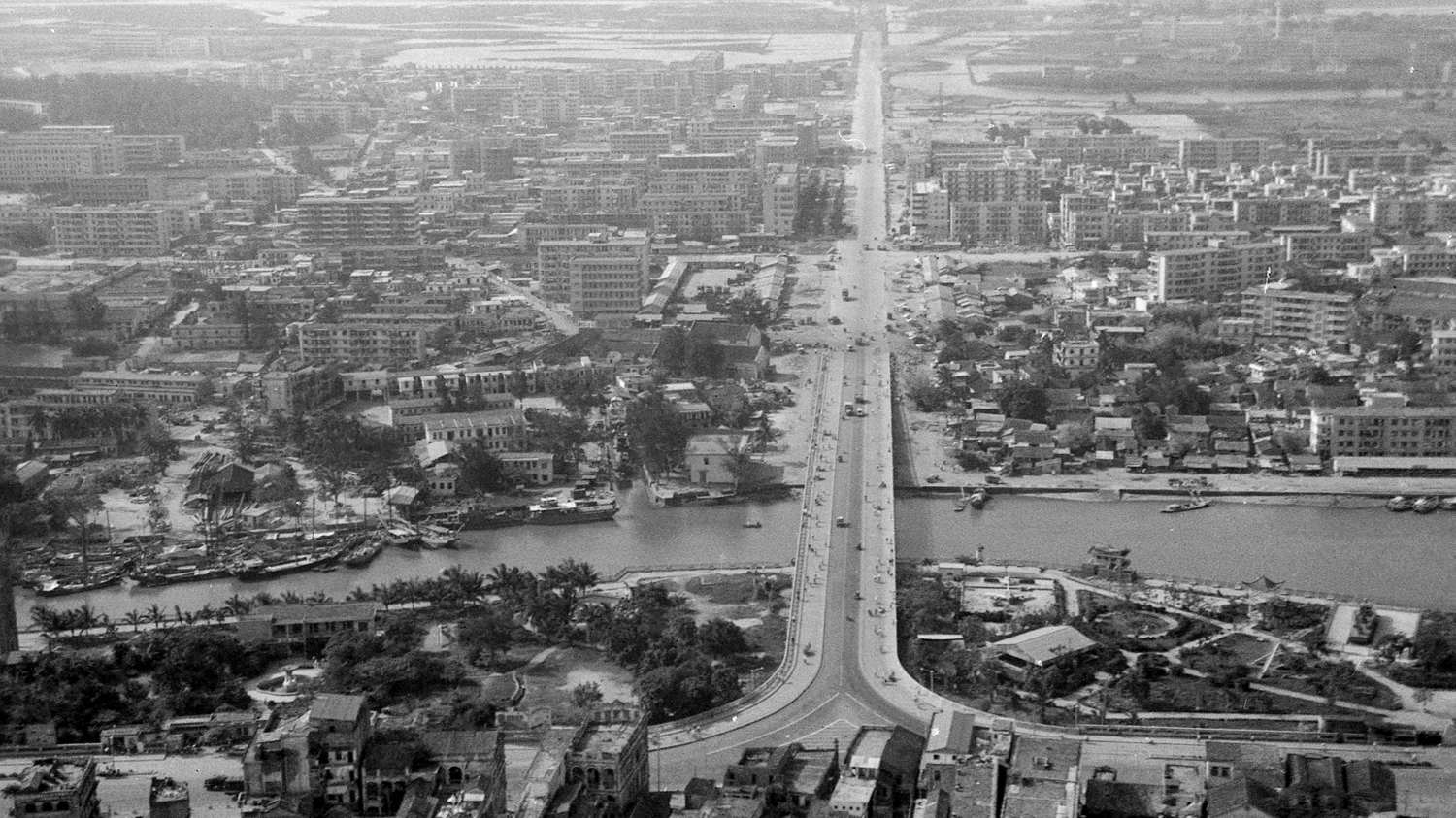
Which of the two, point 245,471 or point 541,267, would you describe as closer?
point 245,471

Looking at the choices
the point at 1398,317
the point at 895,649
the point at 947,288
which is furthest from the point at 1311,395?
the point at 895,649

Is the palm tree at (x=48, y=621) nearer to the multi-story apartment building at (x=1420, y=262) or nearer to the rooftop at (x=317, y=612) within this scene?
the rooftop at (x=317, y=612)

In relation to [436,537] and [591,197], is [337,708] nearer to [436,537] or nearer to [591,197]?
[436,537]

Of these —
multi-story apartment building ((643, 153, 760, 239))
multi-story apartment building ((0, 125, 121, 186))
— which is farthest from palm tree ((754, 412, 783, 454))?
multi-story apartment building ((0, 125, 121, 186))

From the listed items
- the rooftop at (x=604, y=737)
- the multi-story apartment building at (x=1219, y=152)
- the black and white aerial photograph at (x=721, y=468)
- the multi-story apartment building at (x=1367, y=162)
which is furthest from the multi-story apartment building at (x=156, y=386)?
the multi-story apartment building at (x=1367, y=162)

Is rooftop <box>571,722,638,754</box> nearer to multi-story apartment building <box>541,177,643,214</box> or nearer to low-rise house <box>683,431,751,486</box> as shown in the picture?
low-rise house <box>683,431,751,486</box>

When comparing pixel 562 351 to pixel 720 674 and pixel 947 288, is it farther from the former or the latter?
pixel 720 674
